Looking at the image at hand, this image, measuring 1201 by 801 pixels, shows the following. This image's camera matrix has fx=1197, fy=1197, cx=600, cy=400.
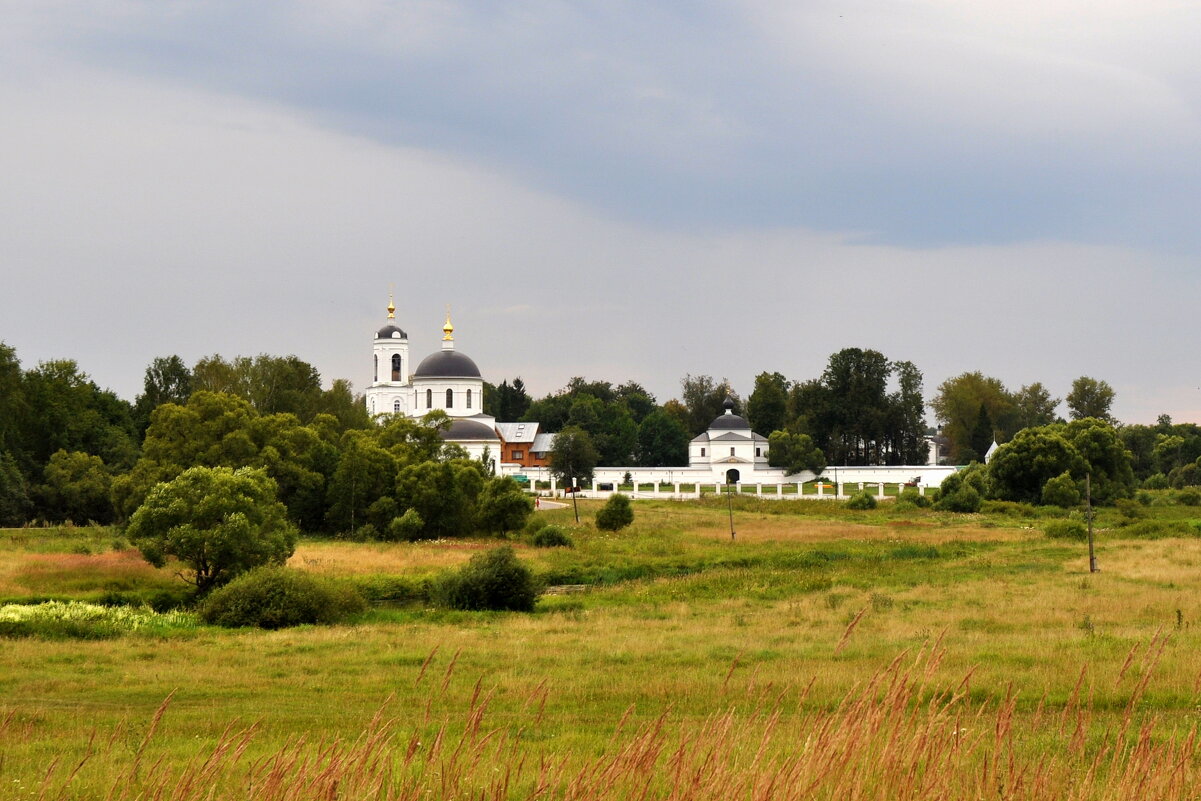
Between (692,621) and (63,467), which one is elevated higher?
(63,467)

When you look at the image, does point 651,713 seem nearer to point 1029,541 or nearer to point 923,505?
point 1029,541

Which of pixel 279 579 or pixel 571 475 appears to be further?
pixel 571 475

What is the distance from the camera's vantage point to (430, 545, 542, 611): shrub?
88.9 feet

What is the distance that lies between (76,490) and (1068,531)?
41185 mm

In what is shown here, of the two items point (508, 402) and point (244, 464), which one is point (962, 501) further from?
point (508, 402)

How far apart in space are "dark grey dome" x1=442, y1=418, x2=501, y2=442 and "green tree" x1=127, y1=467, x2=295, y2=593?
57.2m

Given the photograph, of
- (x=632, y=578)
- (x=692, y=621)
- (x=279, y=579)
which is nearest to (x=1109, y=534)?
(x=632, y=578)

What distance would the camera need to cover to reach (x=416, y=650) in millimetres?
19781

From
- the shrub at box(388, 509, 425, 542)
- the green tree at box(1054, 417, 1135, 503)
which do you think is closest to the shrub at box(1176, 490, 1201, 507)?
the green tree at box(1054, 417, 1135, 503)

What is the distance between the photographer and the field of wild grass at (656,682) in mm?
4953

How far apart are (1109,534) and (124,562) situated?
3395 centimetres

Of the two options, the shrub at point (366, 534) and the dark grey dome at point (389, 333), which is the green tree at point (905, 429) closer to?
the dark grey dome at point (389, 333)

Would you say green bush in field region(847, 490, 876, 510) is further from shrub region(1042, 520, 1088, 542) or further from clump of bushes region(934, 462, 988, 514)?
shrub region(1042, 520, 1088, 542)

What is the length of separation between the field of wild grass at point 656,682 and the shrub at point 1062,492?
21.1m
